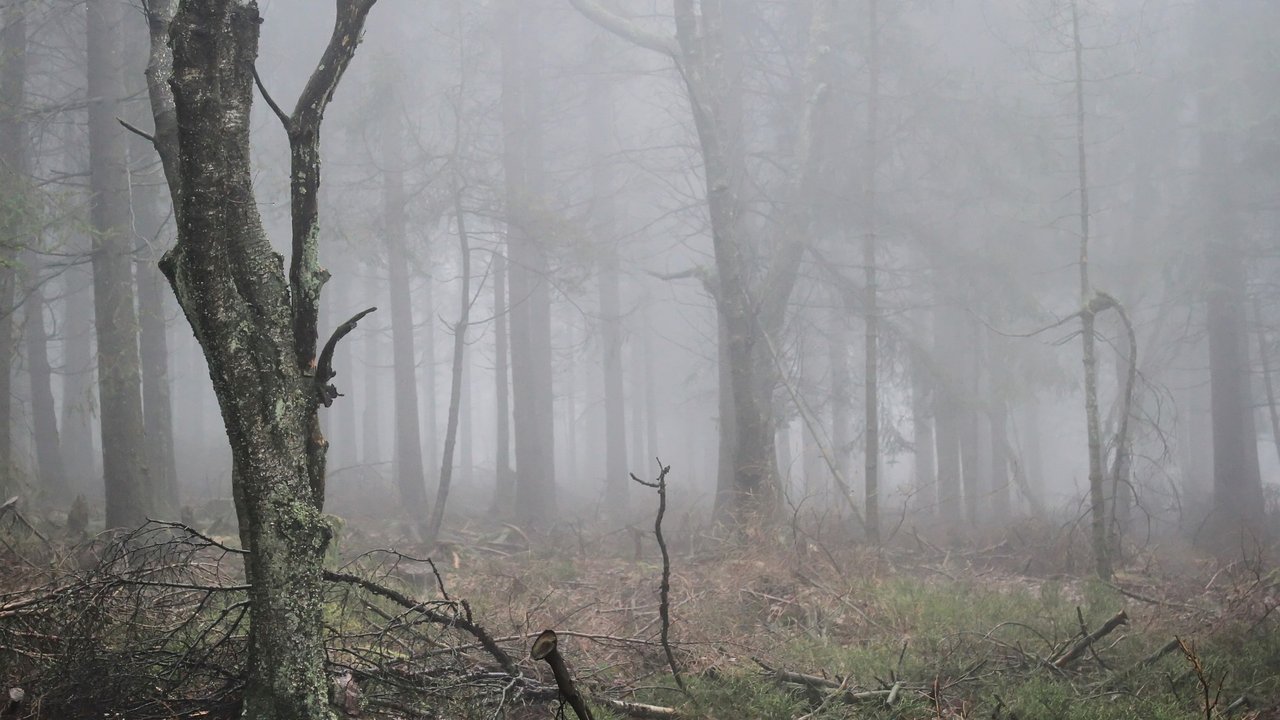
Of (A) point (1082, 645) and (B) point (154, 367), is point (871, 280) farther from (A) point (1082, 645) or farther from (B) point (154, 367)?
(B) point (154, 367)

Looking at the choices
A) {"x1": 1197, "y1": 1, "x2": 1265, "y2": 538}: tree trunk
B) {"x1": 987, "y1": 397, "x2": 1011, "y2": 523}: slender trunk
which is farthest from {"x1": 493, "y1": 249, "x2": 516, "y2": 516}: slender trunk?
{"x1": 1197, "y1": 1, "x2": 1265, "y2": 538}: tree trunk

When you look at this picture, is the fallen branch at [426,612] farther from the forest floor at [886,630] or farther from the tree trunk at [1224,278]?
the tree trunk at [1224,278]

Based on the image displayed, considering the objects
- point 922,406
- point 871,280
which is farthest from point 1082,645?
point 922,406

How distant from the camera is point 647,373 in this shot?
2745 cm

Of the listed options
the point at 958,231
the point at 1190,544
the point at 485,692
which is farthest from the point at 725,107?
the point at 485,692

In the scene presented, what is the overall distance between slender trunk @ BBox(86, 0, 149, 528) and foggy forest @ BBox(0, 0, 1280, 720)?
0.05m

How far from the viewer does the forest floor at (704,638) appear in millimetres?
4215

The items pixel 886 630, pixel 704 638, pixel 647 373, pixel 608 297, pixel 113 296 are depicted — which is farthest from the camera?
pixel 647 373

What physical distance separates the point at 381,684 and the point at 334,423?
32.6 meters

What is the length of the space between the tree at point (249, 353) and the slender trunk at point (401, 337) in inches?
484

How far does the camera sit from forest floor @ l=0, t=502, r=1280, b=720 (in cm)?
421

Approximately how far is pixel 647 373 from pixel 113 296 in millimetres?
18480

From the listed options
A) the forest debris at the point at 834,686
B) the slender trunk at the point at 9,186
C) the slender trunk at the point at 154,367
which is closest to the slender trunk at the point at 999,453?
the forest debris at the point at 834,686

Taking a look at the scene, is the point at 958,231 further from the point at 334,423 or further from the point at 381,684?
the point at 334,423
